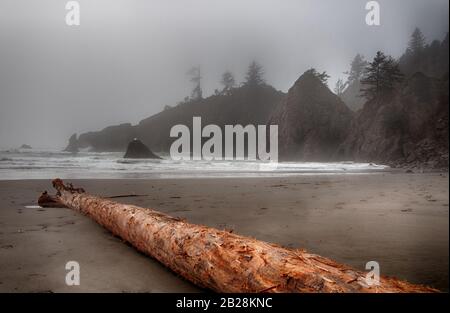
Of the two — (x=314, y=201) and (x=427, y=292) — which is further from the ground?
(x=427, y=292)

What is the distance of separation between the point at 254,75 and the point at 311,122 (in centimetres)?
3749

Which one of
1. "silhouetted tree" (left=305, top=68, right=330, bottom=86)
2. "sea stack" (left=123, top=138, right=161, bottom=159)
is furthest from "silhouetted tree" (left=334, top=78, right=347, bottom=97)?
"sea stack" (left=123, top=138, right=161, bottom=159)

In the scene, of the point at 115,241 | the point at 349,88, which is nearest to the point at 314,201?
the point at 115,241

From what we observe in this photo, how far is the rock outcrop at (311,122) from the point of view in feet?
100

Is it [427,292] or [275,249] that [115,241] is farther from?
[427,292]

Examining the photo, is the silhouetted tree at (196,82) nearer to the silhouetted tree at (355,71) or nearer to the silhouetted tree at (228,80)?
the silhouetted tree at (228,80)

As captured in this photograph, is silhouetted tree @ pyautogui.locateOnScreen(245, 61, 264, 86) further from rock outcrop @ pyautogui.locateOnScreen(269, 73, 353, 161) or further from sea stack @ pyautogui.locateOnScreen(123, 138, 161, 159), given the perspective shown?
sea stack @ pyautogui.locateOnScreen(123, 138, 161, 159)

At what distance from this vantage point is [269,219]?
404 cm

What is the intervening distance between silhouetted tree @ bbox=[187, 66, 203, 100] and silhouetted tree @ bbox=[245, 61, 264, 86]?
13187mm

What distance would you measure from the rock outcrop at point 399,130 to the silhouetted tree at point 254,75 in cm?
4274

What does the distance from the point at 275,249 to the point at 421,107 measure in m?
20.5
